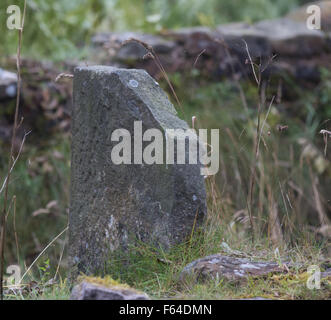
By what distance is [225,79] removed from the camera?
18.4ft

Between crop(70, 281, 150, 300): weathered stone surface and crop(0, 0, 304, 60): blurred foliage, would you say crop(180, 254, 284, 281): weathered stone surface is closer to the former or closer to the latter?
crop(70, 281, 150, 300): weathered stone surface

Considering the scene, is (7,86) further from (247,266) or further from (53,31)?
(247,266)

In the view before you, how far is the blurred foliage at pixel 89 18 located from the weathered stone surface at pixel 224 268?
291cm

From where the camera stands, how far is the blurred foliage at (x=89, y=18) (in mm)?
5930

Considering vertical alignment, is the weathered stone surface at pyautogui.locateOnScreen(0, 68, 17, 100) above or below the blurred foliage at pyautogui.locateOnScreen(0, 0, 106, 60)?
below

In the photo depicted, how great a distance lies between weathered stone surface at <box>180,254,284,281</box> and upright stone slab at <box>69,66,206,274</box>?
143mm

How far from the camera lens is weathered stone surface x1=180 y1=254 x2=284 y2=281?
190cm

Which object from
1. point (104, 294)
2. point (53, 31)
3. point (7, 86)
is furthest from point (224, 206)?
point (53, 31)

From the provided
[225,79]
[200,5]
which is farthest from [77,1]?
[225,79]

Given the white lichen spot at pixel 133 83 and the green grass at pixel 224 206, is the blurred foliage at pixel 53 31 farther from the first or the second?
the white lichen spot at pixel 133 83

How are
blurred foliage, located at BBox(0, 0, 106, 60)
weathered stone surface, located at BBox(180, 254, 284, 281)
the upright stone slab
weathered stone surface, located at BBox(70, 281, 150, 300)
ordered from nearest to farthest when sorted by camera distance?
1. weathered stone surface, located at BBox(70, 281, 150, 300)
2. weathered stone surface, located at BBox(180, 254, 284, 281)
3. the upright stone slab
4. blurred foliage, located at BBox(0, 0, 106, 60)

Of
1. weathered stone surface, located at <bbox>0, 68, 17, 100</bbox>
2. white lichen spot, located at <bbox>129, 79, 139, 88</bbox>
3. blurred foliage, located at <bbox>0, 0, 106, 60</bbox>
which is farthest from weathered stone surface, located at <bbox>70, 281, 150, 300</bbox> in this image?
blurred foliage, located at <bbox>0, 0, 106, 60</bbox>

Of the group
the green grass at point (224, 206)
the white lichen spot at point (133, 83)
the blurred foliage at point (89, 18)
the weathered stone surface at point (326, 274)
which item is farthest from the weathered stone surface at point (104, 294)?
the blurred foliage at point (89, 18)
